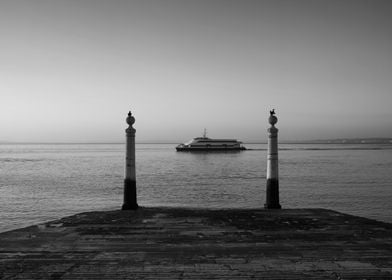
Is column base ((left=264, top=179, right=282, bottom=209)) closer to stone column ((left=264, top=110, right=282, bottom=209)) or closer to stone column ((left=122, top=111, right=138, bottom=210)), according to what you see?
stone column ((left=264, top=110, right=282, bottom=209))

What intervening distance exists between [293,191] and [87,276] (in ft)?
67.2

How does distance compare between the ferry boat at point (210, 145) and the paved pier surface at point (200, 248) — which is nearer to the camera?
the paved pier surface at point (200, 248)

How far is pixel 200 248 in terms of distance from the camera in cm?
420

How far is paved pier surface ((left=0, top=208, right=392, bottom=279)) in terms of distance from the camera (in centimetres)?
338

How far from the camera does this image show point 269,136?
7898 mm

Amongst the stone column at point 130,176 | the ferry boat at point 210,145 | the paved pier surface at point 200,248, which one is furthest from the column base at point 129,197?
the ferry boat at point 210,145

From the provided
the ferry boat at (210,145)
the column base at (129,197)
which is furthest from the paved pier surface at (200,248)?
the ferry boat at (210,145)

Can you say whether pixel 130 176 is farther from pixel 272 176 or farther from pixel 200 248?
pixel 200 248

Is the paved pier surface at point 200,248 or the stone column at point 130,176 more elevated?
the stone column at point 130,176

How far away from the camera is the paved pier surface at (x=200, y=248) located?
3383 mm

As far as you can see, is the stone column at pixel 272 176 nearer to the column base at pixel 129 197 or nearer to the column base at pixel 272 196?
the column base at pixel 272 196

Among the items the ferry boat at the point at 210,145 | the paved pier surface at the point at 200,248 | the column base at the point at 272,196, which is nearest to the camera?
the paved pier surface at the point at 200,248

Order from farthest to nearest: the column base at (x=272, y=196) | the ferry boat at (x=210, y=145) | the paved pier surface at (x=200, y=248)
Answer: the ferry boat at (x=210, y=145), the column base at (x=272, y=196), the paved pier surface at (x=200, y=248)

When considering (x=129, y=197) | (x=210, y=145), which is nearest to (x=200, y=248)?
(x=129, y=197)
